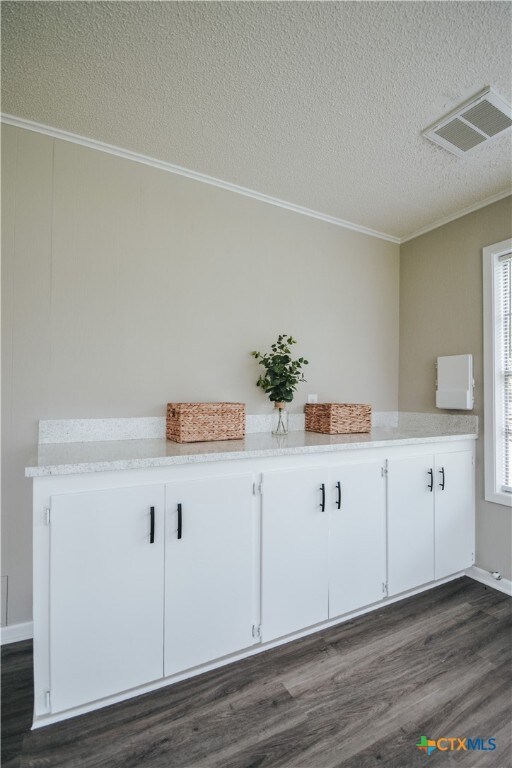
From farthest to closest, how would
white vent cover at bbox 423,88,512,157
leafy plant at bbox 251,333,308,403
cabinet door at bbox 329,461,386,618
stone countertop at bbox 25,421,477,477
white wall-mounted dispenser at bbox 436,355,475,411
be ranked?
white wall-mounted dispenser at bbox 436,355,475,411
leafy plant at bbox 251,333,308,403
cabinet door at bbox 329,461,386,618
white vent cover at bbox 423,88,512,157
stone countertop at bbox 25,421,477,477

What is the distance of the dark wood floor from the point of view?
4.42 feet

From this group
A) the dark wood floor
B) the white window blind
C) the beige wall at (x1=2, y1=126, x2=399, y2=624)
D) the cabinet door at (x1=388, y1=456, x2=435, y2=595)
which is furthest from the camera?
the white window blind

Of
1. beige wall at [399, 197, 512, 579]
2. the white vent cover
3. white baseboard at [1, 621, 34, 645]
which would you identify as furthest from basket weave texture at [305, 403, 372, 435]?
white baseboard at [1, 621, 34, 645]

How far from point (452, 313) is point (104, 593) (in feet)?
9.63

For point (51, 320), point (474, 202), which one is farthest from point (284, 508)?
point (474, 202)

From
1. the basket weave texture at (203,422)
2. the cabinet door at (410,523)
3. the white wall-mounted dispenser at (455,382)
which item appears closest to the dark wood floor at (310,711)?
the cabinet door at (410,523)

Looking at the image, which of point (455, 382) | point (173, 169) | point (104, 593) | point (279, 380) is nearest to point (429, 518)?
point (455, 382)

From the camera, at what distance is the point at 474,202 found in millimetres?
2750

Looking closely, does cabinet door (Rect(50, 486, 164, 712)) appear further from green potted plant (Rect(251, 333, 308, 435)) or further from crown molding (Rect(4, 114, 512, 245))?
crown molding (Rect(4, 114, 512, 245))

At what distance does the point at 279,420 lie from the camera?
251cm

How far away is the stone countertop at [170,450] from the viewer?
1467mm

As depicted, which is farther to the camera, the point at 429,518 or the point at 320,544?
the point at 429,518

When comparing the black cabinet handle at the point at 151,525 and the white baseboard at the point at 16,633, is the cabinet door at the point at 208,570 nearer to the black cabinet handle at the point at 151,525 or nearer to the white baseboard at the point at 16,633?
the black cabinet handle at the point at 151,525

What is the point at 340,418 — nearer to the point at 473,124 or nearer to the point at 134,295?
the point at 134,295
